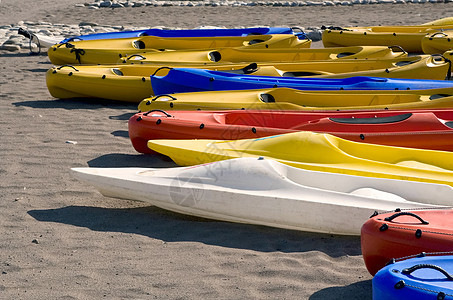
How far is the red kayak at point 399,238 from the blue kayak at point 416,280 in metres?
0.24

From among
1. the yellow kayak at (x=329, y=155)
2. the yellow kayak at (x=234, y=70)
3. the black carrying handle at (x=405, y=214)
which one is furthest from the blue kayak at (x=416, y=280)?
the yellow kayak at (x=234, y=70)

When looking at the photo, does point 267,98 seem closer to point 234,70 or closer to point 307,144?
point 234,70

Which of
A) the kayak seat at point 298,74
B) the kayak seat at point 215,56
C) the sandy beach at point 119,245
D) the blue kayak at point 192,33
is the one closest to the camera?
the sandy beach at point 119,245

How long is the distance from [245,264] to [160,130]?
2.02 meters

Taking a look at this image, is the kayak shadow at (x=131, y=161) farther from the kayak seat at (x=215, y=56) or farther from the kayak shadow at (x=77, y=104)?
the kayak seat at (x=215, y=56)

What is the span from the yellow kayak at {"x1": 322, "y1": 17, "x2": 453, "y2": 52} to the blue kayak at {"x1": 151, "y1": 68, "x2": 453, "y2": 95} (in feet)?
10.2

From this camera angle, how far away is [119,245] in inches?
157

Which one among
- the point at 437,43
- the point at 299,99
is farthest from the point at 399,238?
the point at 437,43

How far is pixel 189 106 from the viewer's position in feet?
20.7

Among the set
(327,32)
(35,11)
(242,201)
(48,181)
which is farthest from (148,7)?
(242,201)

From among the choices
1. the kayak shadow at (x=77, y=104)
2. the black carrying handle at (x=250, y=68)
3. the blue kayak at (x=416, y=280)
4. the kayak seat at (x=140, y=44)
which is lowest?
the kayak shadow at (x=77, y=104)

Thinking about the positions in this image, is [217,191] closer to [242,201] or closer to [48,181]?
[242,201]

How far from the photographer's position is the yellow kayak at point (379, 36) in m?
9.98

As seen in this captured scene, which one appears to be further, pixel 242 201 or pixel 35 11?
pixel 35 11
